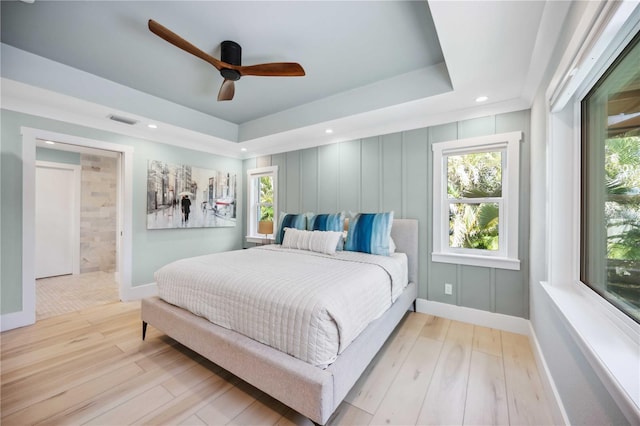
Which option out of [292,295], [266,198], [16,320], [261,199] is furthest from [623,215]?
[16,320]

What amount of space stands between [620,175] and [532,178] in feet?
4.24

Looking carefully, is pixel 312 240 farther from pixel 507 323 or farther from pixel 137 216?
pixel 137 216

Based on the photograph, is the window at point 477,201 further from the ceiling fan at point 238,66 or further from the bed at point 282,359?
the ceiling fan at point 238,66

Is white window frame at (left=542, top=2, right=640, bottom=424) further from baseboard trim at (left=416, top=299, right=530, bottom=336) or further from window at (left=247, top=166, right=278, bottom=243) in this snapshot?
window at (left=247, top=166, right=278, bottom=243)

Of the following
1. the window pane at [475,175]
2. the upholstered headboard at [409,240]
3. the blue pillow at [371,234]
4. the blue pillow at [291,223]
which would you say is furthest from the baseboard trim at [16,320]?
the window pane at [475,175]

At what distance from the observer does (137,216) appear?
137 inches

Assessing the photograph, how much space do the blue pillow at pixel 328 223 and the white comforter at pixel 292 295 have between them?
2.33ft

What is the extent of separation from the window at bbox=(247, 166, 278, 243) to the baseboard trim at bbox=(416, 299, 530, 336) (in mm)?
2688

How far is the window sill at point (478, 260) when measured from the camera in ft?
8.18

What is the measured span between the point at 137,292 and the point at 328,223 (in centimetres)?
279

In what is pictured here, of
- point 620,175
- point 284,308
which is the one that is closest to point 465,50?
point 620,175

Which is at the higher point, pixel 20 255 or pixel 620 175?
pixel 620 175

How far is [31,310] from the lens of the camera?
2648mm

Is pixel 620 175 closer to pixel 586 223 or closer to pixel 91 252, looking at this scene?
pixel 586 223
